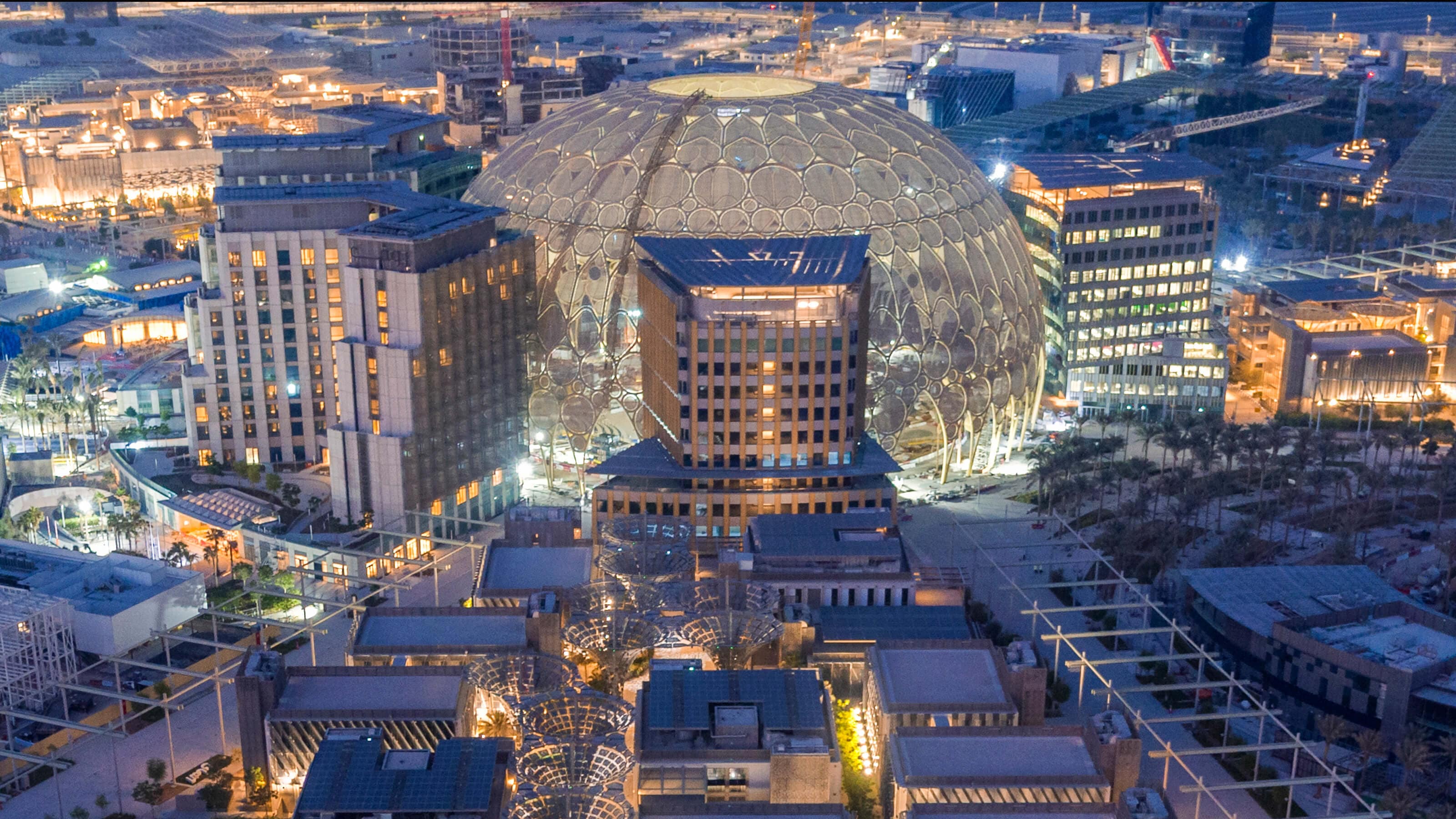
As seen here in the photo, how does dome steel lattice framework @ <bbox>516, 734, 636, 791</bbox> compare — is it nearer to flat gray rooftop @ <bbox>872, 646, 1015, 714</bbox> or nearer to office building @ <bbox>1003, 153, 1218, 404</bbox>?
flat gray rooftop @ <bbox>872, 646, 1015, 714</bbox>

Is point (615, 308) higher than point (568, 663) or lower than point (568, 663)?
higher

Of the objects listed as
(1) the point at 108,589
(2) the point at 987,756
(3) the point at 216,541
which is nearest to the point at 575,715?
(2) the point at 987,756

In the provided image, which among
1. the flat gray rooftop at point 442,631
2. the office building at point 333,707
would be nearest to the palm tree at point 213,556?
the flat gray rooftop at point 442,631

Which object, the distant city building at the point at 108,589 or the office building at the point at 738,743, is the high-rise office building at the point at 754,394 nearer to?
the office building at the point at 738,743

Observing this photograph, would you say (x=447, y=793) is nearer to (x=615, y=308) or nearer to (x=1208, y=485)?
(x=615, y=308)

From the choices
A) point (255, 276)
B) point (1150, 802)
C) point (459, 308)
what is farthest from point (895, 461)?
point (255, 276)
